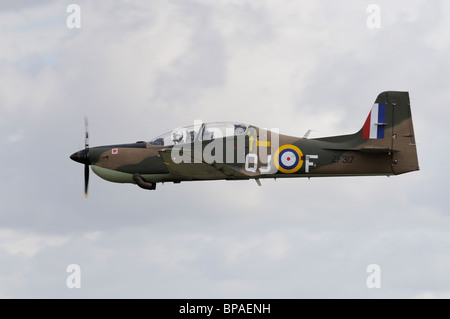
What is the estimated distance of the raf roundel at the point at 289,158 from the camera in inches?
1318

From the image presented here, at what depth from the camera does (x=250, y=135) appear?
3353 cm

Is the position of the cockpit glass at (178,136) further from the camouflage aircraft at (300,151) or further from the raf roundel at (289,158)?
the raf roundel at (289,158)

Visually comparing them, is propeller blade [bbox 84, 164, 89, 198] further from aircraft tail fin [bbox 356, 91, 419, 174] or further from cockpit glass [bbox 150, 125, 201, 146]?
aircraft tail fin [bbox 356, 91, 419, 174]

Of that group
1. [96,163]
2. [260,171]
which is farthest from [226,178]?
[96,163]

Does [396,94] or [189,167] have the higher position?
[396,94]

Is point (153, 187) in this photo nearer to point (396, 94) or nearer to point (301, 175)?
point (301, 175)

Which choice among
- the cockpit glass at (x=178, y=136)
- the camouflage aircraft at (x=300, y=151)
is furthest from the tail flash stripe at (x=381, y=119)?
the cockpit glass at (x=178, y=136)

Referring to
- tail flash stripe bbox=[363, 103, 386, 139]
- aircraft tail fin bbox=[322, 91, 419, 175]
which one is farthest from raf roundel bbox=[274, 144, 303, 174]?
tail flash stripe bbox=[363, 103, 386, 139]

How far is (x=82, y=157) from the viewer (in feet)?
116

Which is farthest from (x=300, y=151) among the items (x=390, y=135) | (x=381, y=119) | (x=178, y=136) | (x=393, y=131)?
(x=178, y=136)

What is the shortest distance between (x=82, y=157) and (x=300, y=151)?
7.58m

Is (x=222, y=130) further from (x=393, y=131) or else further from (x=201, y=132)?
(x=393, y=131)

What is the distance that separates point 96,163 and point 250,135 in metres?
5.53

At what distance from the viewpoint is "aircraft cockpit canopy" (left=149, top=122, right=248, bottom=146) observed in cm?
3369
